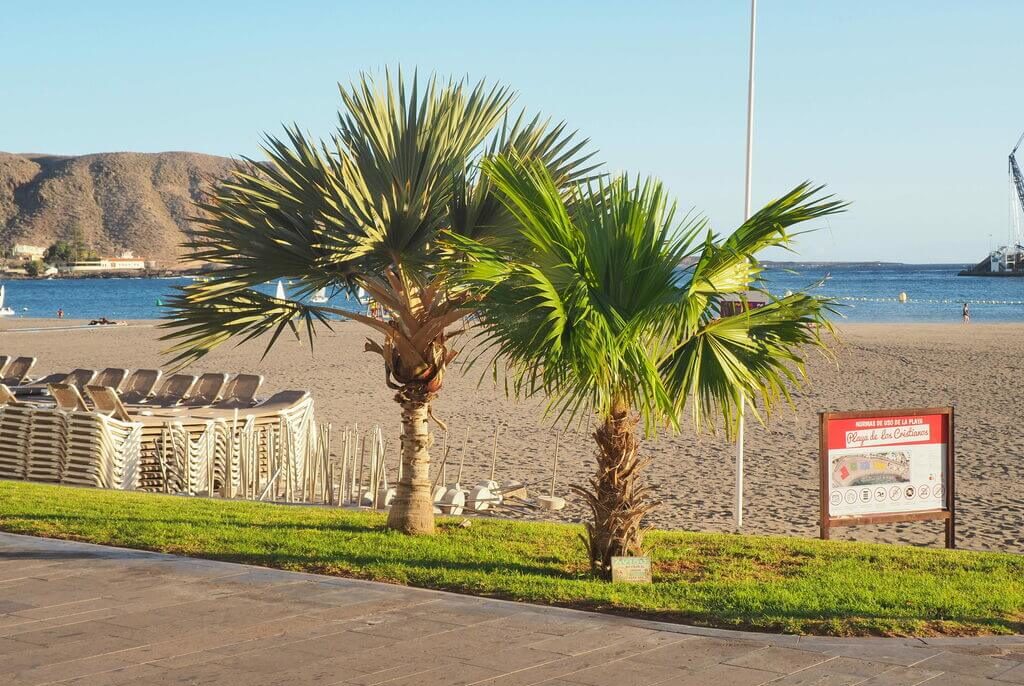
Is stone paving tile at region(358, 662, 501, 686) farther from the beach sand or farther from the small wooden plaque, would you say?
the beach sand

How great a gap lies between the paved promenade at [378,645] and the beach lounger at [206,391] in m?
8.98

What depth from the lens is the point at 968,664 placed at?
502cm

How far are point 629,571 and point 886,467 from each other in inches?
114

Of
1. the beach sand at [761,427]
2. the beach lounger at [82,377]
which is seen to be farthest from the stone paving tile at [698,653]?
the beach lounger at [82,377]

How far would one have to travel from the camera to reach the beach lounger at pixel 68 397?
41.1 ft

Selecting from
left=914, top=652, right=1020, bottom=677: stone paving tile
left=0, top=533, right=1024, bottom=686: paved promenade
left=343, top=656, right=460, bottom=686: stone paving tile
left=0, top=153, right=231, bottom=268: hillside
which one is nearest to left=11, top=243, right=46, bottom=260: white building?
left=0, top=153, right=231, bottom=268: hillside

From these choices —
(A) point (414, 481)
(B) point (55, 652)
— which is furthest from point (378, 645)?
(A) point (414, 481)

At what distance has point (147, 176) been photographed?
186 metres

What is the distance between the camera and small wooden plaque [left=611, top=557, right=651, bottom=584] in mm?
6766

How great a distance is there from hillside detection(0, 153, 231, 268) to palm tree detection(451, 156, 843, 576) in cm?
17367

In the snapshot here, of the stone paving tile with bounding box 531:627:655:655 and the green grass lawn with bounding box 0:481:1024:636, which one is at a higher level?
the green grass lawn with bounding box 0:481:1024:636

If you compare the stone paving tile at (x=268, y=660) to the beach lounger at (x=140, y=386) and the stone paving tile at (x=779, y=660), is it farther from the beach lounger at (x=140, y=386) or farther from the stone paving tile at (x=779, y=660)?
the beach lounger at (x=140, y=386)

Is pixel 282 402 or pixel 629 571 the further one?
pixel 282 402

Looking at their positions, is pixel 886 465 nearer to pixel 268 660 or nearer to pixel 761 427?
pixel 268 660
